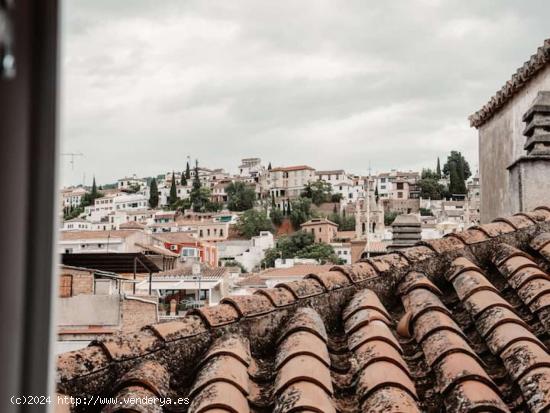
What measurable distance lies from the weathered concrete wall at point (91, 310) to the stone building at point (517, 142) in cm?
886

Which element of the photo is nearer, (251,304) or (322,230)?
(251,304)

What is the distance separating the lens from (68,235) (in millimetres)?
49344

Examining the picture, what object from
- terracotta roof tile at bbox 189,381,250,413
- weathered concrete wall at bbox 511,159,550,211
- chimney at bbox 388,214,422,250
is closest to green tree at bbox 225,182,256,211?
chimney at bbox 388,214,422,250

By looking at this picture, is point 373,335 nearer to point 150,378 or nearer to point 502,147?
point 150,378

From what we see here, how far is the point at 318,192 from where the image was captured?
108938 millimetres

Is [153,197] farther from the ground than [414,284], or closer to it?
farther from the ground

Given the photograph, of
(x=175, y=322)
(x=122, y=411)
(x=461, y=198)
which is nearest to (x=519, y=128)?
(x=175, y=322)

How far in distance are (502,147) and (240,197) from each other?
337ft

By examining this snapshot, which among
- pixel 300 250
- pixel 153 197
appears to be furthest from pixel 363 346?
pixel 153 197

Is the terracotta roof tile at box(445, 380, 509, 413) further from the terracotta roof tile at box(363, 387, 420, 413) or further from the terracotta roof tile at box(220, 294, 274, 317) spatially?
the terracotta roof tile at box(220, 294, 274, 317)

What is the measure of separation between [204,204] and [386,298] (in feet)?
340

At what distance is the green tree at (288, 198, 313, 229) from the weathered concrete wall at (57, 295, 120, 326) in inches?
3291

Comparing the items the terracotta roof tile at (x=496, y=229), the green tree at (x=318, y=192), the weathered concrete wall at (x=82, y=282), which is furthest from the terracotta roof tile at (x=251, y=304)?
the green tree at (x=318, y=192)

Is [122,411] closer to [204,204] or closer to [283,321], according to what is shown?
[283,321]
